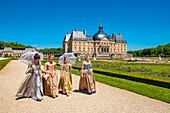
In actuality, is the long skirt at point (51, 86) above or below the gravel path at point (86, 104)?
above

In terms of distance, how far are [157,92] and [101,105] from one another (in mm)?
2941

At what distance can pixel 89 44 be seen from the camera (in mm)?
76375

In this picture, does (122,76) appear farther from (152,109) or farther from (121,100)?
(152,109)

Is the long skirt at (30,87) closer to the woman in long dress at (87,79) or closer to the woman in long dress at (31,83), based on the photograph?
the woman in long dress at (31,83)

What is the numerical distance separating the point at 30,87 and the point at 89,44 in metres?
69.8

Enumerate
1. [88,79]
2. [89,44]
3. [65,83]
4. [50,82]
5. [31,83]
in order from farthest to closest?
[89,44]
[88,79]
[65,83]
[50,82]
[31,83]

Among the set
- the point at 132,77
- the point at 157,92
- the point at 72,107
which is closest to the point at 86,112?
the point at 72,107

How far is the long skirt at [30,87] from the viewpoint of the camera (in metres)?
6.77

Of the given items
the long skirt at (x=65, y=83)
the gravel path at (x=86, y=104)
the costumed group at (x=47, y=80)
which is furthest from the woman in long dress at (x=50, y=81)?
the long skirt at (x=65, y=83)

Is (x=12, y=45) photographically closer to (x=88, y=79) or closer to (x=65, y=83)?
(x=65, y=83)

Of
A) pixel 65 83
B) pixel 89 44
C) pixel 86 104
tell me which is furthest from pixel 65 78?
pixel 89 44

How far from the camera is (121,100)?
655 centimetres

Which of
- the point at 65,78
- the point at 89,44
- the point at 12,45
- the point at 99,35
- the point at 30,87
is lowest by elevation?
the point at 30,87

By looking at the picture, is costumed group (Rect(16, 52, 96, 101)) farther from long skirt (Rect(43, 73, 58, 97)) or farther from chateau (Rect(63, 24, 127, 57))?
chateau (Rect(63, 24, 127, 57))
